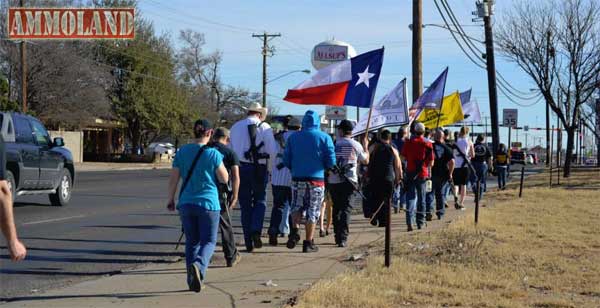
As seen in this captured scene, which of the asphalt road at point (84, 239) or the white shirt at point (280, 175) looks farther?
the white shirt at point (280, 175)

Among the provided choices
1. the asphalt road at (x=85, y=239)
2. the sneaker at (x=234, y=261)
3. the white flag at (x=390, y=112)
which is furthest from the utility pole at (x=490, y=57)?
the sneaker at (x=234, y=261)

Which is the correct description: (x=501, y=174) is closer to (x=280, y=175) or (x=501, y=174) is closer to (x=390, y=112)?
(x=390, y=112)

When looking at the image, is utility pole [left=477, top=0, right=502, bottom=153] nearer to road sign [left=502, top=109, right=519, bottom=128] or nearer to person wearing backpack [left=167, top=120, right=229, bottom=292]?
road sign [left=502, top=109, right=519, bottom=128]

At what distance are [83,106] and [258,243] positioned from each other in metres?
38.3

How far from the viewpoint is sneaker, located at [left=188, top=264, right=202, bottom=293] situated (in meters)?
7.52

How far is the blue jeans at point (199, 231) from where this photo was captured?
770 cm

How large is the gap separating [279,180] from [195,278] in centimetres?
389

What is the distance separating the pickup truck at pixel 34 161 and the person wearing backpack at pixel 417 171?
7.14 m

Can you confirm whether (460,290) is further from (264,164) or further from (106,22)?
(106,22)

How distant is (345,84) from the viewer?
1270 centimetres

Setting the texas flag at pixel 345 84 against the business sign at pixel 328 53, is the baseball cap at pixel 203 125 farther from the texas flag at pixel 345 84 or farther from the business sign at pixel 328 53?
the business sign at pixel 328 53

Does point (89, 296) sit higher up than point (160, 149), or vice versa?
point (160, 149)

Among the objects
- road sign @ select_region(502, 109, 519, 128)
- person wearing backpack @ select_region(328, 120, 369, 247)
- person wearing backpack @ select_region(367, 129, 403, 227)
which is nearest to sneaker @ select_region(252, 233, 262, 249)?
person wearing backpack @ select_region(328, 120, 369, 247)

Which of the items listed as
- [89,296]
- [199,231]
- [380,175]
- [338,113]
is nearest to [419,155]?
[380,175]
